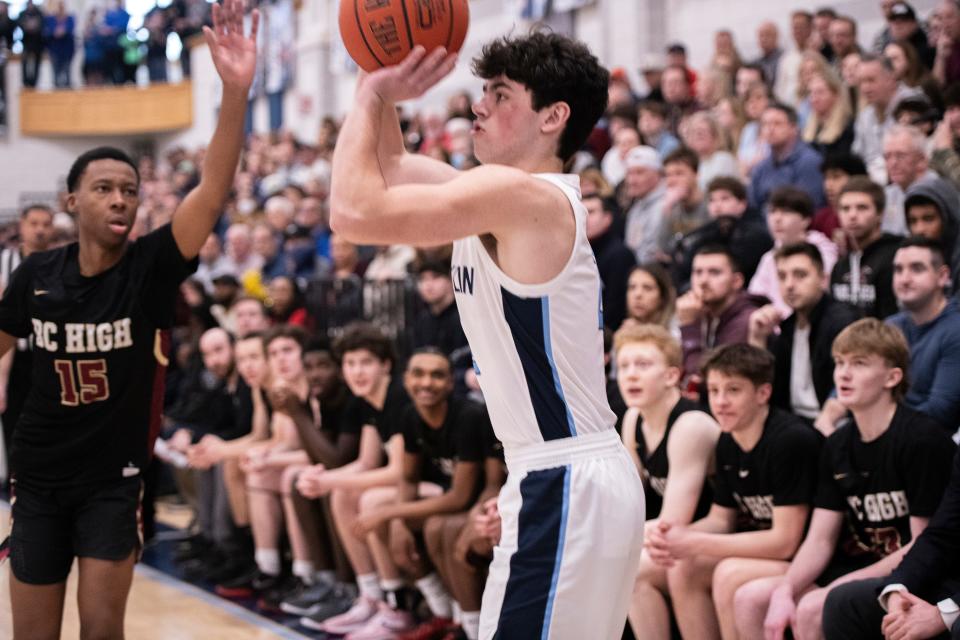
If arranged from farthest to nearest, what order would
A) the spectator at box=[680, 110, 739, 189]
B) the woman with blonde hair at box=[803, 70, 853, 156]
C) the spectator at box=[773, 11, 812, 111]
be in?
the spectator at box=[773, 11, 812, 111] → the spectator at box=[680, 110, 739, 189] → the woman with blonde hair at box=[803, 70, 853, 156]

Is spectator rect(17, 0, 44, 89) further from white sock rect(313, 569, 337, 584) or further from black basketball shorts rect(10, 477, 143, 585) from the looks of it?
black basketball shorts rect(10, 477, 143, 585)

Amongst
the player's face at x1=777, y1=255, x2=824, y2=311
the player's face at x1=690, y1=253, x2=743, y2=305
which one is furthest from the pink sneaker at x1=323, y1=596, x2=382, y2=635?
the player's face at x1=777, y1=255, x2=824, y2=311

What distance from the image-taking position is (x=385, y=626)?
5.98 m

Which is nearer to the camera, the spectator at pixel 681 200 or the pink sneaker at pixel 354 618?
the pink sneaker at pixel 354 618

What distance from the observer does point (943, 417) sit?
4715 mm

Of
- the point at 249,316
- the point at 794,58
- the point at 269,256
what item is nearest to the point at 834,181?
the point at 794,58

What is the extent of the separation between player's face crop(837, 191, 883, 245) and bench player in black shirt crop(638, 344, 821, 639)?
1.52 meters

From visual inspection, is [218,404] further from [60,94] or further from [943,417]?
[60,94]

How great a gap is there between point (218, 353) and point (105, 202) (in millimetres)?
4340

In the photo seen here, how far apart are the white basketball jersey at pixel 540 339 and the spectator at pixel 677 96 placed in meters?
7.95

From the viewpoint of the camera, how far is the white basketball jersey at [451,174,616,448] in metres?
2.70

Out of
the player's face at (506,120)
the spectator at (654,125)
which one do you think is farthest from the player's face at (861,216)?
the spectator at (654,125)

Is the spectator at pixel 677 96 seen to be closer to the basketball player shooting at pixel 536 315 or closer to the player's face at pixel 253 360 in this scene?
the player's face at pixel 253 360

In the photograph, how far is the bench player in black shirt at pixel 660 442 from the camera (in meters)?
4.75
